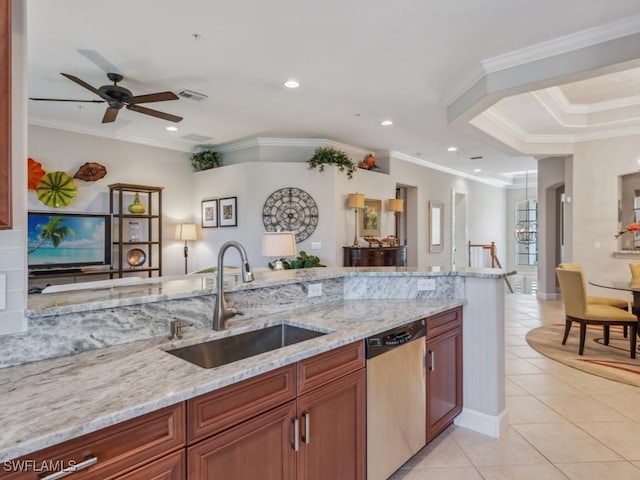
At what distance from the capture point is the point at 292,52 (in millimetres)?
3312

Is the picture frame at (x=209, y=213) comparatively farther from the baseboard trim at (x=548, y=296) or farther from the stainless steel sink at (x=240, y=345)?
the baseboard trim at (x=548, y=296)

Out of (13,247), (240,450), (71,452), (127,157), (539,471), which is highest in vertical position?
(127,157)

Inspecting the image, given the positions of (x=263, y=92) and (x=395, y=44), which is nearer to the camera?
(x=395, y=44)

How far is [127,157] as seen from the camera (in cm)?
607

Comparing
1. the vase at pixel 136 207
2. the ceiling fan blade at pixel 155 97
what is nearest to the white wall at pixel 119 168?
the vase at pixel 136 207

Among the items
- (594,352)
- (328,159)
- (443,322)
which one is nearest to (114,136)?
(328,159)

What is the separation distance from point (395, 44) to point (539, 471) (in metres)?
3.20

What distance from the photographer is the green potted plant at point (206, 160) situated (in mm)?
6723

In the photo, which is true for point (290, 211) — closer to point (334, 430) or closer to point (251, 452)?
point (334, 430)

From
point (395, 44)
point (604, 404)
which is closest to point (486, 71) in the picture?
point (395, 44)

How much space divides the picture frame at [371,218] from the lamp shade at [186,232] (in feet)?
9.71

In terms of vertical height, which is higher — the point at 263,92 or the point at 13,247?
the point at 263,92

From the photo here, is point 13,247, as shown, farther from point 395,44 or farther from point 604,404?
point 604,404

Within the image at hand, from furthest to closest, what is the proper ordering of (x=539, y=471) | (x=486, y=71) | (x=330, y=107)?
(x=330, y=107), (x=486, y=71), (x=539, y=471)
